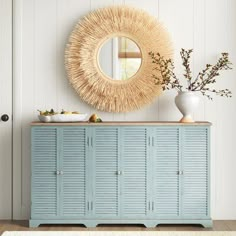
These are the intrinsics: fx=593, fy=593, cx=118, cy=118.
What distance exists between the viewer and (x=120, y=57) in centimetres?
546

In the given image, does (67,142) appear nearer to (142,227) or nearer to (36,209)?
(36,209)

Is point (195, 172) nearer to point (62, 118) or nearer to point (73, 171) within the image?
point (73, 171)

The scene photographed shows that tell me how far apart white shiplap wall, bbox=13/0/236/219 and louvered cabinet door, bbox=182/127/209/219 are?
14.2 inches

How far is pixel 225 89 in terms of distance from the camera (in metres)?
5.47

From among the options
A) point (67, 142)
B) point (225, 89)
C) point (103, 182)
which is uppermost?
point (225, 89)

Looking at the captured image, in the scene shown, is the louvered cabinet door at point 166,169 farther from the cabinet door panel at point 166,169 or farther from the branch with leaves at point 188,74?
the branch with leaves at point 188,74

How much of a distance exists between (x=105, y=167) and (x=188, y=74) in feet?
3.66

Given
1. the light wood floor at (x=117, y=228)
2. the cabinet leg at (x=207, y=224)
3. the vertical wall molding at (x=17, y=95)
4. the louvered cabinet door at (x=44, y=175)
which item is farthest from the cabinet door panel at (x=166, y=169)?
the vertical wall molding at (x=17, y=95)

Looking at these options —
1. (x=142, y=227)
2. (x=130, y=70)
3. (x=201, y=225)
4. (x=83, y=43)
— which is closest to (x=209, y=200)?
(x=201, y=225)

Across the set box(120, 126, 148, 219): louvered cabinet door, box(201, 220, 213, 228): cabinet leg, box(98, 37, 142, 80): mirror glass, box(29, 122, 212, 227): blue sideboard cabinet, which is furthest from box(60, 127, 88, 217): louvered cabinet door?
box(201, 220, 213, 228): cabinet leg

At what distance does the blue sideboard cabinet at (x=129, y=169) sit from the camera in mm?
5141

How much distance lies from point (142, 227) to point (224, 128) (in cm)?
120

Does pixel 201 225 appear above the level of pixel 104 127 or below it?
below

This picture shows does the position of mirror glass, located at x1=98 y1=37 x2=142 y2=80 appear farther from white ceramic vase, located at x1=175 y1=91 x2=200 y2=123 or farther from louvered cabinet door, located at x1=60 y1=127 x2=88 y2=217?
louvered cabinet door, located at x1=60 y1=127 x2=88 y2=217
